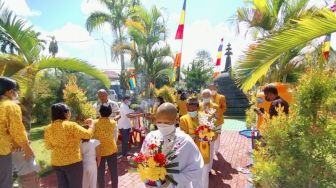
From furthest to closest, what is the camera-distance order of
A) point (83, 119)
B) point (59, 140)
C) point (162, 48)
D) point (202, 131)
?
point (162, 48) → point (83, 119) → point (202, 131) → point (59, 140)

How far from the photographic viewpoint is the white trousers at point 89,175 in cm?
460

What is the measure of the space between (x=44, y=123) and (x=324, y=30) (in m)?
16.7

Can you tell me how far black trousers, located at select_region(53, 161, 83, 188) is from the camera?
13.3 ft

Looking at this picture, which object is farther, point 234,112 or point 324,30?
point 234,112

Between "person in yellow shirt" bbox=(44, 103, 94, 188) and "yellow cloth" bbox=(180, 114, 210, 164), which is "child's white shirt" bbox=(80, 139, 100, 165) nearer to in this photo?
"person in yellow shirt" bbox=(44, 103, 94, 188)

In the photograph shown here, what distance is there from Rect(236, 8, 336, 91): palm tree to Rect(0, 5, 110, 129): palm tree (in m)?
4.23

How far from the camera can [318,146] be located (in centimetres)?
301

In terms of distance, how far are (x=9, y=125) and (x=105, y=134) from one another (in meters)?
1.41

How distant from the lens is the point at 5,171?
13.1 ft

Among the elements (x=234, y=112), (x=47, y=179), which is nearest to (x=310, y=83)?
(x=47, y=179)

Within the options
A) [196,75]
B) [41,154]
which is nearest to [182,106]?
[41,154]

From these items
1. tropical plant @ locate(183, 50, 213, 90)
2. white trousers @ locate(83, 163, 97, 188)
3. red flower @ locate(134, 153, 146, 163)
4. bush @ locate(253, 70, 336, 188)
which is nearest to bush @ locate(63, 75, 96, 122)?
white trousers @ locate(83, 163, 97, 188)

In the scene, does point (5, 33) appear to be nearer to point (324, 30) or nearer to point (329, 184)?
point (324, 30)

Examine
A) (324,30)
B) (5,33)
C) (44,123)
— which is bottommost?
(44,123)
